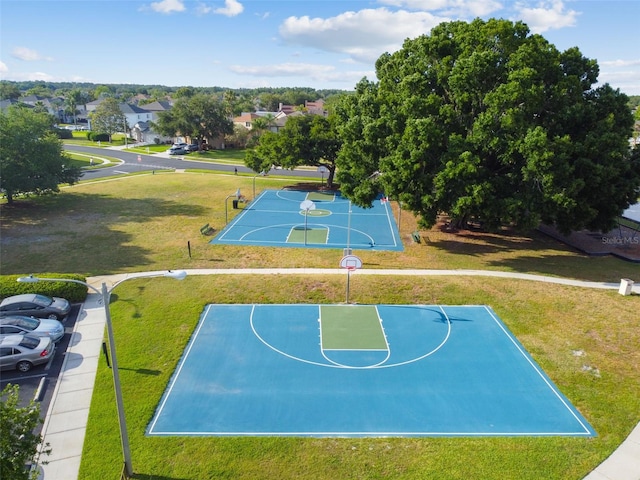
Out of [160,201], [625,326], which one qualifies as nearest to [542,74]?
[625,326]

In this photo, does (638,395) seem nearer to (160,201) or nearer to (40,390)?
(40,390)

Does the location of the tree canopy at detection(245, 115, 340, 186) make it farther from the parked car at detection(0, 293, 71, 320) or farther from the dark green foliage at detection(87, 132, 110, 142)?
the dark green foliage at detection(87, 132, 110, 142)

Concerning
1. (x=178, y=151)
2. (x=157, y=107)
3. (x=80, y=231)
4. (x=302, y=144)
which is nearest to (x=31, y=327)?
(x=80, y=231)

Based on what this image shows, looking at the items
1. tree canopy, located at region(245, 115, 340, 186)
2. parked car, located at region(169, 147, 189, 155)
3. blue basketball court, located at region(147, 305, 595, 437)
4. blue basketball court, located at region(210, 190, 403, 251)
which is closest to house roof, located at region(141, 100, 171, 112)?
parked car, located at region(169, 147, 189, 155)

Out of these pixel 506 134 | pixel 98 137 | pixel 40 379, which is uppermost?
pixel 506 134

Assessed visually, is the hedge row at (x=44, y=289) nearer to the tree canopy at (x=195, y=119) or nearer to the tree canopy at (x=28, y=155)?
the tree canopy at (x=28, y=155)

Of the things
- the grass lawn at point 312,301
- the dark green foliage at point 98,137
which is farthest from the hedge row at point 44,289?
the dark green foliage at point 98,137

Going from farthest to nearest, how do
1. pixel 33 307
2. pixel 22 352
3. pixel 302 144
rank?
pixel 302 144
pixel 33 307
pixel 22 352

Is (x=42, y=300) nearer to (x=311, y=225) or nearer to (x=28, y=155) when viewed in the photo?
(x=311, y=225)

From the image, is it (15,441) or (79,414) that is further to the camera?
(79,414)
